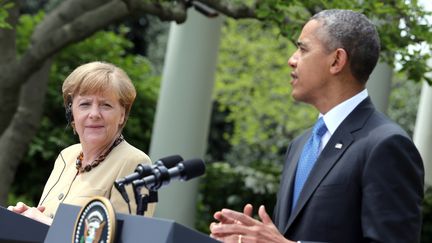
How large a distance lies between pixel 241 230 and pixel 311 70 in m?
0.90

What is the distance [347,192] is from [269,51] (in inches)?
811

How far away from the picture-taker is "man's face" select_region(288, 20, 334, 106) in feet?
14.0

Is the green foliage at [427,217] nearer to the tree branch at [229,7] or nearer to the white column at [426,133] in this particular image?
the white column at [426,133]

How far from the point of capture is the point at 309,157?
4.37 metres

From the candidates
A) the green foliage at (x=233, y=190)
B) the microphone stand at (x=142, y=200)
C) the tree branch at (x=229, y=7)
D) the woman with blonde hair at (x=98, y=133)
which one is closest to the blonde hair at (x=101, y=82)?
the woman with blonde hair at (x=98, y=133)

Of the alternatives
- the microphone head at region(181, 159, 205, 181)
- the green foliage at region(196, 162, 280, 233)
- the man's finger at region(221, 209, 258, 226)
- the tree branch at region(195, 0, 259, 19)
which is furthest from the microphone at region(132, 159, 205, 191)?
the green foliage at region(196, 162, 280, 233)

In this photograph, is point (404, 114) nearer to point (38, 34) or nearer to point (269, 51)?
point (269, 51)

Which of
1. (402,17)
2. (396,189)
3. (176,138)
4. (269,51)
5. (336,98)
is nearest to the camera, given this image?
(396,189)

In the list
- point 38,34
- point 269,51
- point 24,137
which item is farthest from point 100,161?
point 269,51

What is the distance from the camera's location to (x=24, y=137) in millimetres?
11148

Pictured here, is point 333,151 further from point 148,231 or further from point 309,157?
point 148,231

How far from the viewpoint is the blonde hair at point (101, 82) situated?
4.46 m

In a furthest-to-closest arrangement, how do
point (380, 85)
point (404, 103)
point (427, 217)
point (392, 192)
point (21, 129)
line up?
point (404, 103)
point (427, 217)
point (380, 85)
point (21, 129)
point (392, 192)

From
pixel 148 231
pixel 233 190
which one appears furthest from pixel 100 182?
pixel 233 190
